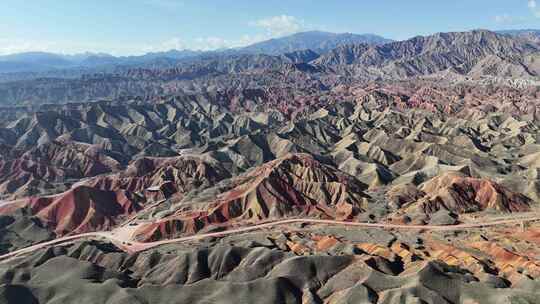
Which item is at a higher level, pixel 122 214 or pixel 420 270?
pixel 420 270

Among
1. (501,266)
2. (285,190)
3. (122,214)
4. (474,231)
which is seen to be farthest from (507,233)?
(122,214)

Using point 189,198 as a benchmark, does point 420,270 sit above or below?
above

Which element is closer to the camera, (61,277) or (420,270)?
(420,270)

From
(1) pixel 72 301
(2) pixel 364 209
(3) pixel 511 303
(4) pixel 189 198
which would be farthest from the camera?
(4) pixel 189 198

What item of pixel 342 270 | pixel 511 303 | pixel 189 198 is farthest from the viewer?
pixel 189 198

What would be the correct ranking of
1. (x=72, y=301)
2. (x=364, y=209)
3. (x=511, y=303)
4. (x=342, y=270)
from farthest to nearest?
(x=364, y=209)
(x=342, y=270)
(x=72, y=301)
(x=511, y=303)

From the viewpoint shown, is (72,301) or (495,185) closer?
(72,301)

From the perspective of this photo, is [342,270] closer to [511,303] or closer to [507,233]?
[511,303]

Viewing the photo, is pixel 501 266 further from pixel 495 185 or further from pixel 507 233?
pixel 495 185

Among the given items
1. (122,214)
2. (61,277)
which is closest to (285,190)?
(122,214)
